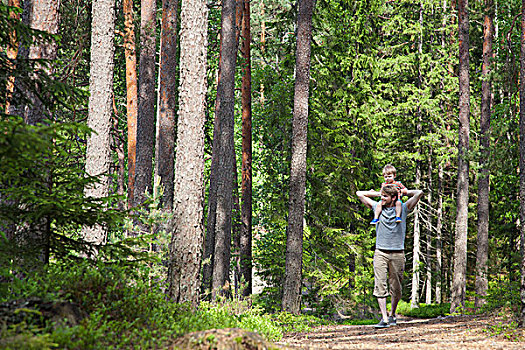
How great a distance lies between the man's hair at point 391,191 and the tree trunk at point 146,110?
787 cm

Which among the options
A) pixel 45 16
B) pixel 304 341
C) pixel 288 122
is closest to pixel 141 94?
pixel 288 122

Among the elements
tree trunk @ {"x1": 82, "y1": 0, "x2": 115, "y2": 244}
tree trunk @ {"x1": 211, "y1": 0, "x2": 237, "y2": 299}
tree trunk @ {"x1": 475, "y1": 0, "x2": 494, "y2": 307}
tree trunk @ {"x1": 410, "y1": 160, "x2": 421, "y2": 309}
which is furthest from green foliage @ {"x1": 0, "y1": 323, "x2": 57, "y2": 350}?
tree trunk @ {"x1": 410, "y1": 160, "x2": 421, "y2": 309}

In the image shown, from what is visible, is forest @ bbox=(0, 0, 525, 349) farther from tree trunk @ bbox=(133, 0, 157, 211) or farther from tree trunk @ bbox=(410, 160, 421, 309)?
tree trunk @ bbox=(410, 160, 421, 309)

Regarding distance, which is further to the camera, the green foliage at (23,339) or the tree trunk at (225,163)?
the tree trunk at (225,163)

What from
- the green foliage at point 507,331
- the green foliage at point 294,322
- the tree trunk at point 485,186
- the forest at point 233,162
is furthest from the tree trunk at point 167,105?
the tree trunk at point 485,186

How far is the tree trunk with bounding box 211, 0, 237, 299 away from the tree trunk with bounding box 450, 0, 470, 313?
335 inches

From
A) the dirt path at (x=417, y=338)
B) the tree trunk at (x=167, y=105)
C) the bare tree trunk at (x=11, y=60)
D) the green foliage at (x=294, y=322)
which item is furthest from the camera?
the tree trunk at (x=167, y=105)

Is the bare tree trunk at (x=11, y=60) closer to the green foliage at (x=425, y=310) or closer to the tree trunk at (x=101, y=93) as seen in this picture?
the tree trunk at (x=101, y=93)

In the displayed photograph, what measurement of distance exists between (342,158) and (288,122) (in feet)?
7.68

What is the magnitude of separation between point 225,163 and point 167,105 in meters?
2.44

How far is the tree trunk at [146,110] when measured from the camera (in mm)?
15227

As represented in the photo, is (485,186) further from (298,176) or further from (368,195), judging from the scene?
(368,195)

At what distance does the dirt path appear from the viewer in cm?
718

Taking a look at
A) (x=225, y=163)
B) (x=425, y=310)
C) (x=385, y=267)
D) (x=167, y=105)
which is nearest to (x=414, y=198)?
(x=385, y=267)
